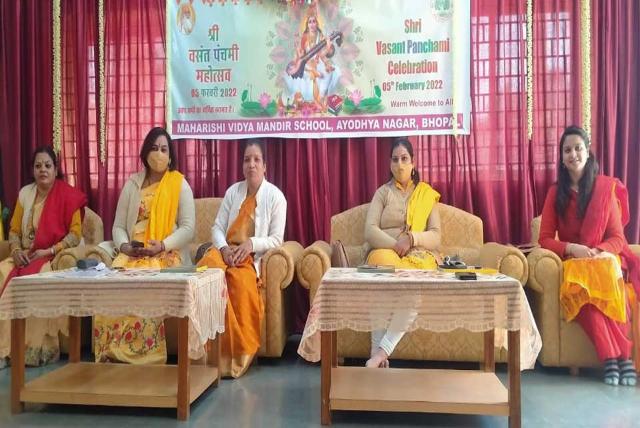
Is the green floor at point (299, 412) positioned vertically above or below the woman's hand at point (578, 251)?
below

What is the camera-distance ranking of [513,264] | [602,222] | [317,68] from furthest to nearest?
[317,68]
[602,222]
[513,264]

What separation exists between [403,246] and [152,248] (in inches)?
56.0

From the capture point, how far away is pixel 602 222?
294 centimetres

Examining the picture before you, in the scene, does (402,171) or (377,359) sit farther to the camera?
(402,171)

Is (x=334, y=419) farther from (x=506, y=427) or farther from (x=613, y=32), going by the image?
(x=613, y=32)

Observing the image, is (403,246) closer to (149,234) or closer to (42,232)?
(149,234)

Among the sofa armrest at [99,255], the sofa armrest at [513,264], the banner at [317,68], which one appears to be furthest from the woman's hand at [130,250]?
the sofa armrest at [513,264]

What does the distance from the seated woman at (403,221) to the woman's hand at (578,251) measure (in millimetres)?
712

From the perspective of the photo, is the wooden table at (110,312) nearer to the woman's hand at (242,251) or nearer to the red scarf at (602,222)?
the woman's hand at (242,251)

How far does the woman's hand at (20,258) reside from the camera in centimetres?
322

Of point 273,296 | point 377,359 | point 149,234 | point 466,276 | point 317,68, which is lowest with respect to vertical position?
point 377,359

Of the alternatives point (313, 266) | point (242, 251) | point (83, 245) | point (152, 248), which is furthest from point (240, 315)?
point (83, 245)

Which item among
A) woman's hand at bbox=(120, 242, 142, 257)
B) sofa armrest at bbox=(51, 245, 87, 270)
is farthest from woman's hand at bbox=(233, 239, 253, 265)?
sofa armrest at bbox=(51, 245, 87, 270)

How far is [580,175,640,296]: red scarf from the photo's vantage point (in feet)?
9.58
